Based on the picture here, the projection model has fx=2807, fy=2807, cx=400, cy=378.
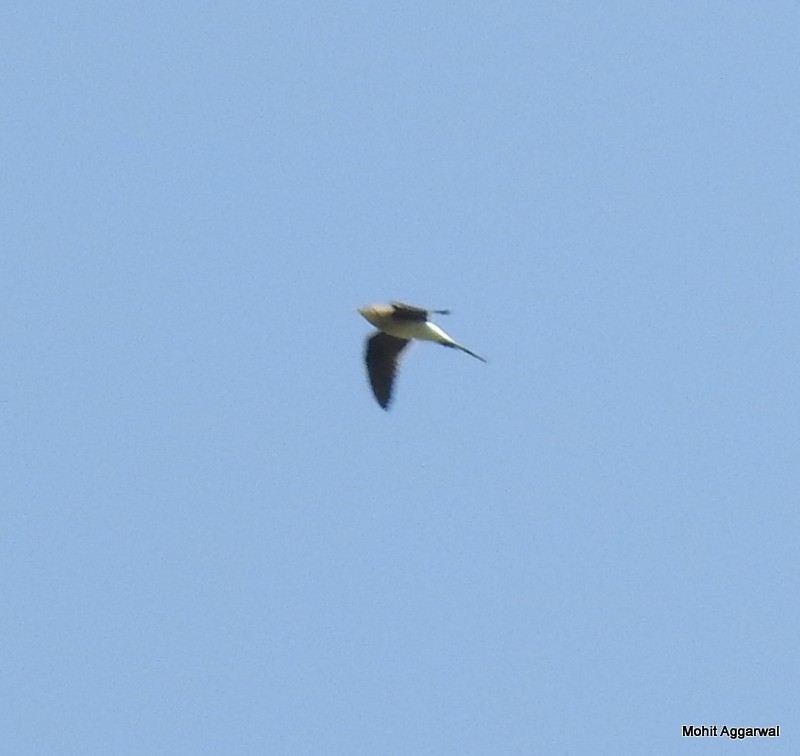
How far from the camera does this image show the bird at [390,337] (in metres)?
36.6

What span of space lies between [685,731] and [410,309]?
6439mm

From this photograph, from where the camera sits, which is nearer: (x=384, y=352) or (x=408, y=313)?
(x=408, y=313)

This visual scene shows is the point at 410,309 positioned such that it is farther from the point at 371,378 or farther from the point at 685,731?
the point at 685,731

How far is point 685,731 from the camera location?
1400 inches

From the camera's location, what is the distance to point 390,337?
123ft

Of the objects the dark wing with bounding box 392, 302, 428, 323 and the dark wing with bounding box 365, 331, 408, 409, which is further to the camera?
the dark wing with bounding box 365, 331, 408, 409

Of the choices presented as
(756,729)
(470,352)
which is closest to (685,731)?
(756,729)

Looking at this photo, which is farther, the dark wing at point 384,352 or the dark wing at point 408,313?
the dark wing at point 384,352

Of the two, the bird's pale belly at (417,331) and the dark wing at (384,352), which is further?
the dark wing at (384,352)

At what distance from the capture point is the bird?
36.6m

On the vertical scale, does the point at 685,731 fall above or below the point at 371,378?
below

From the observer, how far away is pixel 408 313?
36438mm

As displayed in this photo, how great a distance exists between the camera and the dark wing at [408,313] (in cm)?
3628

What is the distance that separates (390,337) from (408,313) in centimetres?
98
